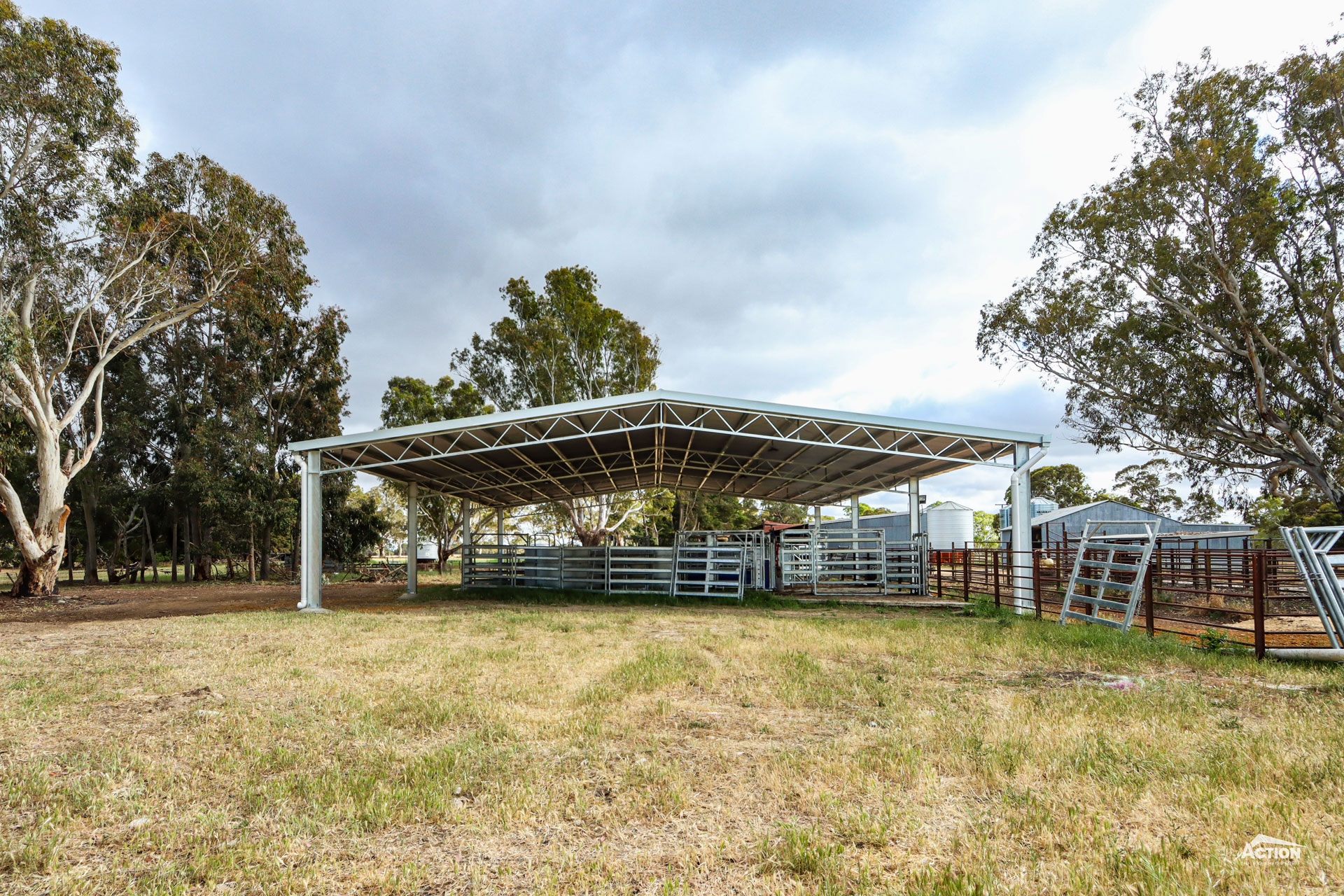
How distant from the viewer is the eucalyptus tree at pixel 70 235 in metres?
17.2

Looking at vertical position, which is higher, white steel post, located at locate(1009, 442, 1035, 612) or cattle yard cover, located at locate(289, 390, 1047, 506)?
cattle yard cover, located at locate(289, 390, 1047, 506)

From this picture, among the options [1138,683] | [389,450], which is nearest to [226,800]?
[1138,683]

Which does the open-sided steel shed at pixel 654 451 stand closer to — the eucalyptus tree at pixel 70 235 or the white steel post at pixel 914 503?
the white steel post at pixel 914 503

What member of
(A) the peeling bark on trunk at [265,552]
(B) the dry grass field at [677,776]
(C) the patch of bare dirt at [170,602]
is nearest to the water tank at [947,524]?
(C) the patch of bare dirt at [170,602]

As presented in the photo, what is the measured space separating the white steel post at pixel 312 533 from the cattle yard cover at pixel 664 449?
0.38 metres

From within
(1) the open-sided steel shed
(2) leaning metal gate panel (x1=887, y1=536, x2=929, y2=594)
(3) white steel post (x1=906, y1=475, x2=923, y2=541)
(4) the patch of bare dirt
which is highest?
(1) the open-sided steel shed

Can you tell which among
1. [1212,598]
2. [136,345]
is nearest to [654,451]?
[1212,598]

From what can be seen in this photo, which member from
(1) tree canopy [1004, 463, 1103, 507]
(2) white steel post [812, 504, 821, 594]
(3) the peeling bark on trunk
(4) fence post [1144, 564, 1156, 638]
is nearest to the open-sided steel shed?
(2) white steel post [812, 504, 821, 594]

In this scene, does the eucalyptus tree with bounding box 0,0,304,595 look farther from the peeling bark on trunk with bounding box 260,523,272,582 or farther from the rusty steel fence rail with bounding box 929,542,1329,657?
the rusty steel fence rail with bounding box 929,542,1329,657

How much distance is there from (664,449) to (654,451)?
539 mm

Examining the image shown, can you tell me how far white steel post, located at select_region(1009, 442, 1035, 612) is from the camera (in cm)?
1271

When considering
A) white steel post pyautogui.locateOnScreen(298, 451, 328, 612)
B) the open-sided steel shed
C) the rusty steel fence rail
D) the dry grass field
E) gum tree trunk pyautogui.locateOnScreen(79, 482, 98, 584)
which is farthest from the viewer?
gum tree trunk pyautogui.locateOnScreen(79, 482, 98, 584)

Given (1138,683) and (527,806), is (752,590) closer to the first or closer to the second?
(1138,683)

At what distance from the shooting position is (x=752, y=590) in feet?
57.9
